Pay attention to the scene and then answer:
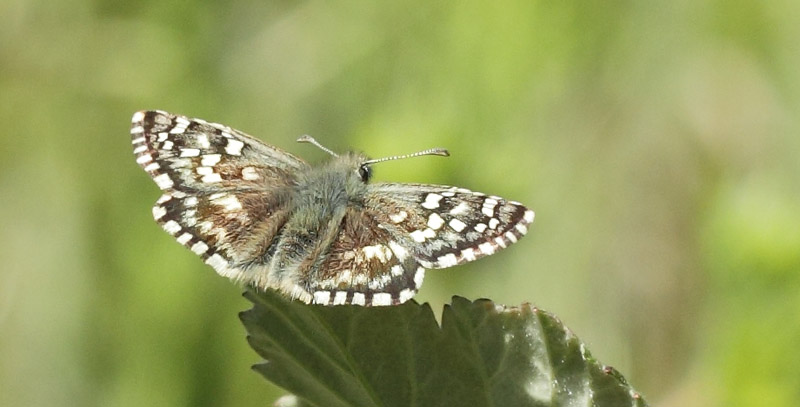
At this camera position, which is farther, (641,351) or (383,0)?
(383,0)

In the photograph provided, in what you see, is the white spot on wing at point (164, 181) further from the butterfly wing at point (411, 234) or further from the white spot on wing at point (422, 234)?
the white spot on wing at point (422, 234)

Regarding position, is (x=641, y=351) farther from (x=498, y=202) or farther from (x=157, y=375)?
(x=498, y=202)

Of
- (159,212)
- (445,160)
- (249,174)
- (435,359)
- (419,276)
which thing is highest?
(445,160)

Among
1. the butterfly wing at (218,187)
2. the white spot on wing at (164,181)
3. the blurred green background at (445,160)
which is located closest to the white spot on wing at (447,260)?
the butterfly wing at (218,187)

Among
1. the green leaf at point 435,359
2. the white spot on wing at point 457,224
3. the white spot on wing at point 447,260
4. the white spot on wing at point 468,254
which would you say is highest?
the white spot on wing at point 457,224

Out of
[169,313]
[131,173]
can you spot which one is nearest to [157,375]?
[169,313]

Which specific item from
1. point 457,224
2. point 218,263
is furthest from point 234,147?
point 457,224

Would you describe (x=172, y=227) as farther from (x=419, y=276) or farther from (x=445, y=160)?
(x=445, y=160)
